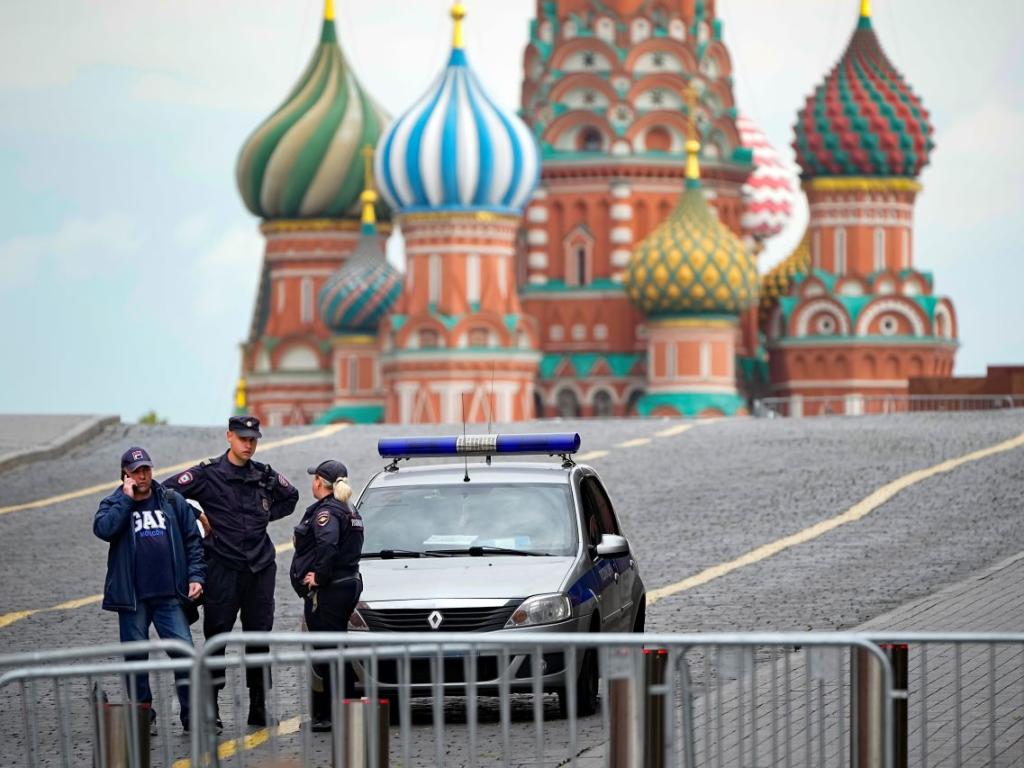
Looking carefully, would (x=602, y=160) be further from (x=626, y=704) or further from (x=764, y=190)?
(x=626, y=704)

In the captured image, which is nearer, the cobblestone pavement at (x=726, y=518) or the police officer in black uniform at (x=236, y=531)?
the police officer in black uniform at (x=236, y=531)

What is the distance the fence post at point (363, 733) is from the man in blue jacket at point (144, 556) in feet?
10.7

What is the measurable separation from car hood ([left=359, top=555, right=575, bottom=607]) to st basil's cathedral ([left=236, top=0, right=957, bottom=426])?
226 ft

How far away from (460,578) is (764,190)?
89525 mm

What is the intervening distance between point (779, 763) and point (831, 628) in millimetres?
5977

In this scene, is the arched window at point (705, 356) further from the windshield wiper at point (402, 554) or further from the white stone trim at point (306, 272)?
the windshield wiper at point (402, 554)

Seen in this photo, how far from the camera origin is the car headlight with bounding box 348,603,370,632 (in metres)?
12.5

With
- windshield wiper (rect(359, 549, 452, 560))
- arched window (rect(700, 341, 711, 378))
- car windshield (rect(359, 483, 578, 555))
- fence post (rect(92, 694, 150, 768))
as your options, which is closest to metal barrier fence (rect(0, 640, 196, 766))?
fence post (rect(92, 694, 150, 768))

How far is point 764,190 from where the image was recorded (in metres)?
101

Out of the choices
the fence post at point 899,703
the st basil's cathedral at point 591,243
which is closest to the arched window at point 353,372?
the st basil's cathedral at point 591,243

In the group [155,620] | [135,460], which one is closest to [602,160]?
[155,620]

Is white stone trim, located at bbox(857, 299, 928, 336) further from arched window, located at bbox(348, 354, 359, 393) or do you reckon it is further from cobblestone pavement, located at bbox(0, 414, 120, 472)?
cobblestone pavement, located at bbox(0, 414, 120, 472)

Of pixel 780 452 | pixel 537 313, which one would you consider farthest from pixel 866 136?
pixel 780 452

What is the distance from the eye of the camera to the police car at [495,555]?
40.7 feet
